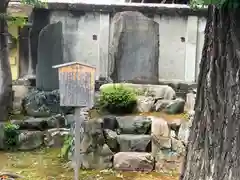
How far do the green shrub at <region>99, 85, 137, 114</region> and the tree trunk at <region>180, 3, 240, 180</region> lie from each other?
3842 mm

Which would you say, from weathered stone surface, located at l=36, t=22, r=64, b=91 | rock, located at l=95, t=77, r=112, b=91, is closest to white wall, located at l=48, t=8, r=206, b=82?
rock, located at l=95, t=77, r=112, b=91

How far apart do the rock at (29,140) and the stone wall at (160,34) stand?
9.82 feet

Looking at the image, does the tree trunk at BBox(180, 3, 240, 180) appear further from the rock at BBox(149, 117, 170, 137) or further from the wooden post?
the rock at BBox(149, 117, 170, 137)

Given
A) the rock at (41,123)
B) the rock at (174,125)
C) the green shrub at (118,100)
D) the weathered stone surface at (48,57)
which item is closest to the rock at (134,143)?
the rock at (174,125)

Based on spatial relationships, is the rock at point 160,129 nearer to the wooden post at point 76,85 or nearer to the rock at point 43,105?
the wooden post at point 76,85

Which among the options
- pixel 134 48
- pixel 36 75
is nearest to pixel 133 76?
pixel 134 48

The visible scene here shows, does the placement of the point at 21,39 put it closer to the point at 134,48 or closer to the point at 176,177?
the point at 134,48

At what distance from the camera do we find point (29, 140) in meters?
8.33

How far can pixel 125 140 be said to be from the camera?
7500 mm

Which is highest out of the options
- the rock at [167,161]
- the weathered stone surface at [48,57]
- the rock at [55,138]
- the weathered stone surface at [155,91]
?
the weathered stone surface at [48,57]

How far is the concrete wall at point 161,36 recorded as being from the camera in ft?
35.9

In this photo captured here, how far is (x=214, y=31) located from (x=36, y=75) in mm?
6463

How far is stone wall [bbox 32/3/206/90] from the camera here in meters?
10.9

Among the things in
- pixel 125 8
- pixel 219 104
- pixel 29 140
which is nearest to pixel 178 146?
pixel 29 140
